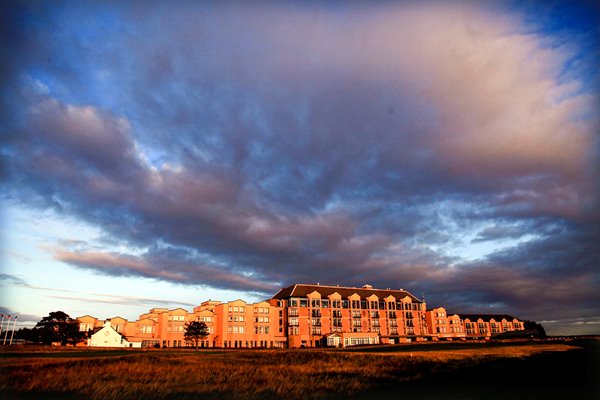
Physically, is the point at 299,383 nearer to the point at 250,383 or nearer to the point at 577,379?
A: the point at 250,383

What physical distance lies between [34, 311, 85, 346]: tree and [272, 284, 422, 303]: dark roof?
56.6 m

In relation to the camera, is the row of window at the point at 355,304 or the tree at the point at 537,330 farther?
the tree at the point at 537,330

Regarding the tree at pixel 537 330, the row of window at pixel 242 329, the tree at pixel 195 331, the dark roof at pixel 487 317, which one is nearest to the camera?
the tree at pixel 195 331

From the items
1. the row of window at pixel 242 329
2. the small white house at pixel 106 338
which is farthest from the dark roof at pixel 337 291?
the small white house at pixel 106 338

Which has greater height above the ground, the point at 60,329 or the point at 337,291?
the point at 337,291

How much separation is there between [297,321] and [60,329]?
61107 mm

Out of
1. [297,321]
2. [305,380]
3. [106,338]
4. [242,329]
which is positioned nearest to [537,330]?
[297,321]

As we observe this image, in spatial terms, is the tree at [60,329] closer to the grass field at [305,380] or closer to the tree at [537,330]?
the grass field at [305,380]

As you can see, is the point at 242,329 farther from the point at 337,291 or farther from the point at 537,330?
the point at 537,330

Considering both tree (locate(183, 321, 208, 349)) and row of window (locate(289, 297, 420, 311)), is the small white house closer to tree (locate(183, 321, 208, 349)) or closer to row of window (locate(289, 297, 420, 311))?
tree (locate(183, 321, 208, 349))

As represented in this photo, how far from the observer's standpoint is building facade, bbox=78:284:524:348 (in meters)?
120

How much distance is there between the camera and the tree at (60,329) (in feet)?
356

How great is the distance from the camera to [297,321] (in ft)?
415

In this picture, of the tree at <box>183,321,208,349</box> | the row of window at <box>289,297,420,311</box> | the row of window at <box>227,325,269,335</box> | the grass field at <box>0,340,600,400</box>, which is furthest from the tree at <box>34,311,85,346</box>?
the grass field at <box>0,340,600,400</box>
